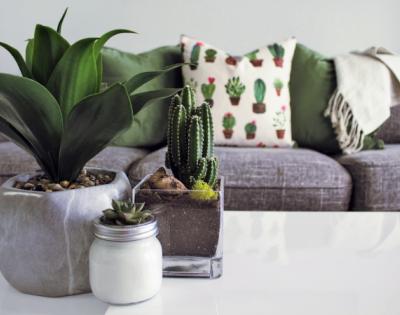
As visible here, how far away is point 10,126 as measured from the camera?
0.66m

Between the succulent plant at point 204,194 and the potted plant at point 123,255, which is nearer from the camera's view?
the potted plant at point 123,255

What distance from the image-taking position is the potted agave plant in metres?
0.61

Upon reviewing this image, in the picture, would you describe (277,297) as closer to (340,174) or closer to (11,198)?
(11,198)

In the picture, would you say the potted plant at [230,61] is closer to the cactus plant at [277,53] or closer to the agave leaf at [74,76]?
the cactus plant at [277,53]

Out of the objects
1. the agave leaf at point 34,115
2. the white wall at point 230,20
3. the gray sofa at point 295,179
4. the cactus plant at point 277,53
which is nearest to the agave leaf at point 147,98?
the agave leaf at point 34,115

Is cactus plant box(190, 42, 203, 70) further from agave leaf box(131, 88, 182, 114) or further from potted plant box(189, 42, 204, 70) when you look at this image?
agave leaf box(131, 88, 182, 114)

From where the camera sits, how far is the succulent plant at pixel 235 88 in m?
2.09

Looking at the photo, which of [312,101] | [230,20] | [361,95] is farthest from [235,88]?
[230,20]

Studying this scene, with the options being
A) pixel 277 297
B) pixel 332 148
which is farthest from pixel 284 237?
pixel 332 148

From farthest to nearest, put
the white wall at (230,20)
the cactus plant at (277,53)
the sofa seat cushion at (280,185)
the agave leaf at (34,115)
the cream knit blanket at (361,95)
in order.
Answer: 1. the white wall at (230,20)
2. the cactus plant at (277,53)
3. the cream knit blanket at (361,95)
4. the sofa seat cushion at (280,185)
5. the agave leaf at (34,115)

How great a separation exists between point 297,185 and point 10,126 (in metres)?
1.18

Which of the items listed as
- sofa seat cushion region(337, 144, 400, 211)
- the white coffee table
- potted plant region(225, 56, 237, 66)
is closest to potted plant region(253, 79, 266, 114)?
potted plant region(225, 56, 237, 66)

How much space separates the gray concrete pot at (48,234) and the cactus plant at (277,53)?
1.63 meters

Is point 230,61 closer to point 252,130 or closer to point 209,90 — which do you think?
point 209,90
